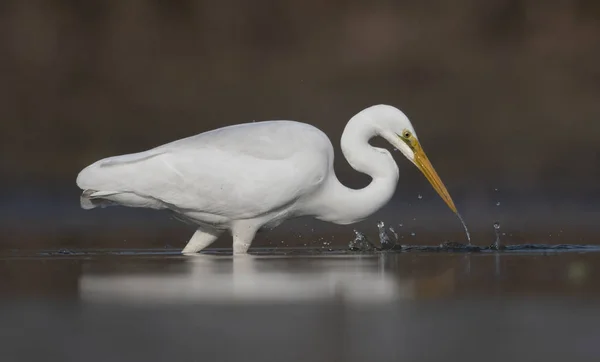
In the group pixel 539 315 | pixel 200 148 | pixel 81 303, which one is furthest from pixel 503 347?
pixel 200 148

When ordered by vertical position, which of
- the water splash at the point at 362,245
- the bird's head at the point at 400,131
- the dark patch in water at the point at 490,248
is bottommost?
the dark patch in water at the point at 490,248

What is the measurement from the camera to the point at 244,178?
10.0 m

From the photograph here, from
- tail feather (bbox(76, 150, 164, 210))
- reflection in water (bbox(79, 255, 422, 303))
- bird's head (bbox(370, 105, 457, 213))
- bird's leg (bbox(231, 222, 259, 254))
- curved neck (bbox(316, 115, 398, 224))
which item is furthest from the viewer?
bird's head (bbox(370, 105, 457, 213))

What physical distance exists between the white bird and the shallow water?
0.51m

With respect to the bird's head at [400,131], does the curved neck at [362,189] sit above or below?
below

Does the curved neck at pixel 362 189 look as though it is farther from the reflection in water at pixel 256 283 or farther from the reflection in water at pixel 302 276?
the reflection in water at pixel 256 283

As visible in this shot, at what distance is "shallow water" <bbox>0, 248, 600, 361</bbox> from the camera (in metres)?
5.52

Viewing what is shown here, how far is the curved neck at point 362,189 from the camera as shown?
1041 centimetres

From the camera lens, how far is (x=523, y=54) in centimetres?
2194

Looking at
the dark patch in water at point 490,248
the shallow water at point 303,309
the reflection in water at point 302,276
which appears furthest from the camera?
the dark patch in water at point 490,248

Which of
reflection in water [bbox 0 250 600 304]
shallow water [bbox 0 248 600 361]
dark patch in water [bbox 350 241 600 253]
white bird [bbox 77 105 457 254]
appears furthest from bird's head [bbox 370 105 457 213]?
shallow water [bbox 0 248 600 361]

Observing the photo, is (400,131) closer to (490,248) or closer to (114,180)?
(490,248)

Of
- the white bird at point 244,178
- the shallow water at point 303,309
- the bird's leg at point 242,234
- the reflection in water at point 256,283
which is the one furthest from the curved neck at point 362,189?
the reflection in water at point 256,283

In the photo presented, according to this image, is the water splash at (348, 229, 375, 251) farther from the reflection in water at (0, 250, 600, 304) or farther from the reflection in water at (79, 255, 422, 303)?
the reflection in water at (79, 255, 422, 303)
